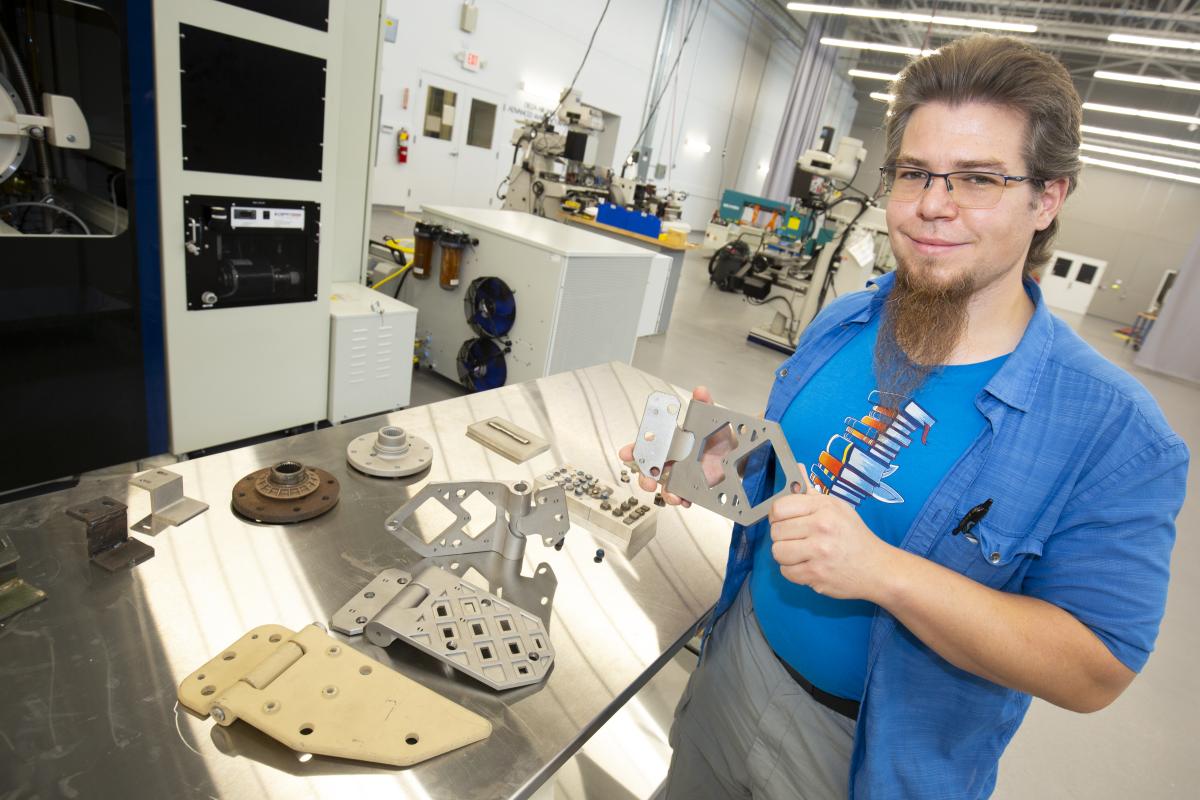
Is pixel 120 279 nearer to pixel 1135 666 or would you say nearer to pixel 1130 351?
pixel 1135 666

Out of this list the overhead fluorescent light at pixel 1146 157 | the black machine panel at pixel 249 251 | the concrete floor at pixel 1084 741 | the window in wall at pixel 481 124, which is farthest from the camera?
the overhead fluorescent light at pixel 1146 157

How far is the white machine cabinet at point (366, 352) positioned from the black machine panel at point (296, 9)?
92 centimetres

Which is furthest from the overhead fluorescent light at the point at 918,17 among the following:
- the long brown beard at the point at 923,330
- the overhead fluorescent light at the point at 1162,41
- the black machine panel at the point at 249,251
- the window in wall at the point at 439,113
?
the long brown beard at the point at 923,330

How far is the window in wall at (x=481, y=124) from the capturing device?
674 centimetres

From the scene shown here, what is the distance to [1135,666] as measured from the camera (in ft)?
2.17

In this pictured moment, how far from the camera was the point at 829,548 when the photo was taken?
708mm

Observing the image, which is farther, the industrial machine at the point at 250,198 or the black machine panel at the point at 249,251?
the black machine panel at the point at 249,251

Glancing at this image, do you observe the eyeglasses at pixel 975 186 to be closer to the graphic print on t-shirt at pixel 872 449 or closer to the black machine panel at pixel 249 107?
the graphic print on t-shirt at pixel 872 449

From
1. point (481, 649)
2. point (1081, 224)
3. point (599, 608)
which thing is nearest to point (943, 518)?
point (599, 608)

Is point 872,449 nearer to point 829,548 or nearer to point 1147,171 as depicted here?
point 829,548

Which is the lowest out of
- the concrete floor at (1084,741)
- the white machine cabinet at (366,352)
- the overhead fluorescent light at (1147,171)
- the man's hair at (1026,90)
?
the concrete floor at (1084,741)

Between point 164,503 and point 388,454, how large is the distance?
346 mm

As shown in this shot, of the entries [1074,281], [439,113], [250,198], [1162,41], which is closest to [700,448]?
[250,198]

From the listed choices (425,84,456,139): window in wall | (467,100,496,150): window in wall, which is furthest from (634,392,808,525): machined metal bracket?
(467,100,496,150): window in wall
